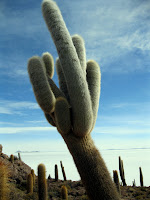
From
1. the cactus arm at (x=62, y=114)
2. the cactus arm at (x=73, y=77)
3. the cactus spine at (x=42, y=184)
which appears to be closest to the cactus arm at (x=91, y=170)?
the cactus arm at (x=73, y=77)

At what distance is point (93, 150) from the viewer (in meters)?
7.72

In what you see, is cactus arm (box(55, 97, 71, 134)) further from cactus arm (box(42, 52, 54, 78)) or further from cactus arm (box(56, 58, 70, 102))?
cactus arm (box(42, 52, 54, 78))

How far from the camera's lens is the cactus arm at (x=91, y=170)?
24.0ft

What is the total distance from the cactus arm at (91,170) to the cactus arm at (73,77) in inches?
15.7

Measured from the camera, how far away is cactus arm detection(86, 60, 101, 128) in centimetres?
857

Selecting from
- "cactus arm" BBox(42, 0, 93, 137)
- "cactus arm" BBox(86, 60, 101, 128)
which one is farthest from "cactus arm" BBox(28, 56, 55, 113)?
"cactus arm" BBox(86, 60, 101, 128)

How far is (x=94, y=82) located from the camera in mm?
9008

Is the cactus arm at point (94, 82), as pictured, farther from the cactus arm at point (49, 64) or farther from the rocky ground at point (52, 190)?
the rocky ground at point (52, 190)

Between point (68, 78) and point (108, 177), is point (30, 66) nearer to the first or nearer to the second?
point (68, 78)

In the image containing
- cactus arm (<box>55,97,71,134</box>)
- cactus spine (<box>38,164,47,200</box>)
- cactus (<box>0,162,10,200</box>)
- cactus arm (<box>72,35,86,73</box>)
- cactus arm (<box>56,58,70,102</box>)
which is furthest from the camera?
cactus spine (<box>38,164,47,200</box>)

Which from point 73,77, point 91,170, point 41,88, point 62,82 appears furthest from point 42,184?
point 73,77

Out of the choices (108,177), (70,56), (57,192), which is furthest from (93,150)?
(57,192)

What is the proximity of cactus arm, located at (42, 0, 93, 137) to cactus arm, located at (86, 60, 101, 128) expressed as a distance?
971 mm

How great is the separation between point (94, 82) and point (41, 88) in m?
2.48
